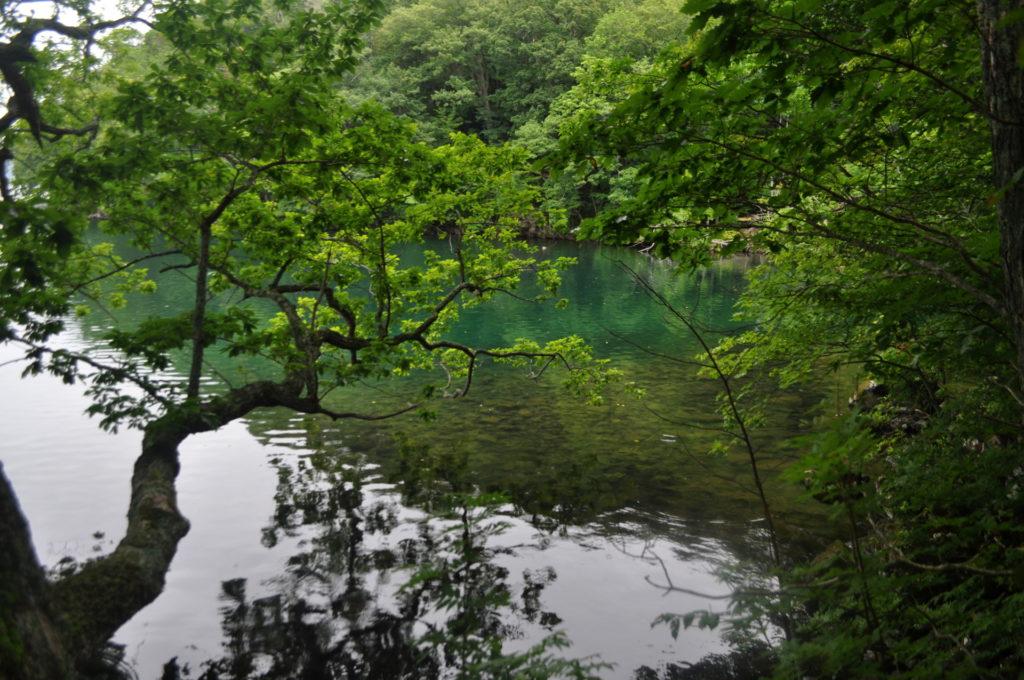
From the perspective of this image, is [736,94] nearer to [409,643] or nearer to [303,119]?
[303,119]

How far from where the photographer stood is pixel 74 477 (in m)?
11.7

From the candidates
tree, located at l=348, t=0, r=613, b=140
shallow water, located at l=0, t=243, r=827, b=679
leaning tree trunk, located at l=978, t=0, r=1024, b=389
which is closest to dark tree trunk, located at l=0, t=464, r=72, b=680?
shallow water, located at l=0, t=243, r=827, b=679

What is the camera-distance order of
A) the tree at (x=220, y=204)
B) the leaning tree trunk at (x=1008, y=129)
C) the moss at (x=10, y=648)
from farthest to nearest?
the tree at (x=220, y=204) → the moss at (x=10, y=648) → the leaning tree trunk at (x=1008, y=129)

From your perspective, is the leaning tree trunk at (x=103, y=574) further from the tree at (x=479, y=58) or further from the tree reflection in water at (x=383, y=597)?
the tree at (x=479, y=58)

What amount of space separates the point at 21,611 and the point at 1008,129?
15.8 feet

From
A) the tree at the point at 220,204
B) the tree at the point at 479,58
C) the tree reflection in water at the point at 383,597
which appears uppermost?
the tree at the point at 479,58

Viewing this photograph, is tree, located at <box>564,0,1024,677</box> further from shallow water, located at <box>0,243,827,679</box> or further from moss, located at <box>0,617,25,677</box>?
moss, located at <box>0,617,25,677</box>

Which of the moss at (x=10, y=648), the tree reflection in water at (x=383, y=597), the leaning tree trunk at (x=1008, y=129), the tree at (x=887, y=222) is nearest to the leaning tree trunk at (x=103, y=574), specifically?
the moss at (x=10, y=648)

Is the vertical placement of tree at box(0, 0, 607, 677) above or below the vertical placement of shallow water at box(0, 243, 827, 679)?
above

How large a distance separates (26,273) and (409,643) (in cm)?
467

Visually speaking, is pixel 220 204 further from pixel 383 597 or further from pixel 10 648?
Answer: pixel 10 648

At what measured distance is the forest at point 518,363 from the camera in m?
3.47

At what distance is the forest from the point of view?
11.4 ft

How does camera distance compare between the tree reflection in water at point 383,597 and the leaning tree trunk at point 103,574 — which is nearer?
the leaning tree trunk at point 103,574
